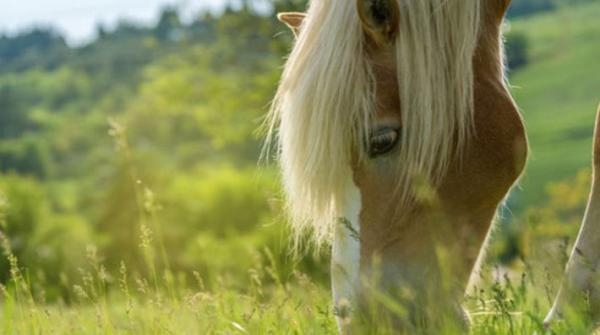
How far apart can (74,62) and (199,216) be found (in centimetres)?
10411

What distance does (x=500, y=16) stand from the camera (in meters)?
3.79

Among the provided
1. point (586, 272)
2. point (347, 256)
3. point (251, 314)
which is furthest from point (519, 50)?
point (347, 256)

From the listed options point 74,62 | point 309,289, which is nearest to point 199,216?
point 309,289

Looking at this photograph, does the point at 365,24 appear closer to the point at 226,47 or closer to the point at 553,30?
the point at 226,47

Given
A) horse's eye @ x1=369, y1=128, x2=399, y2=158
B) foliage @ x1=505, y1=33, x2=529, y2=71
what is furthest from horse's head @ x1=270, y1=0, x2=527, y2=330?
foliage @ x1=505, y1=33, x2=529, y2=71

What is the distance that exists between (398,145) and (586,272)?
0.81 m

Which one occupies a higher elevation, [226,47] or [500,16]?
[500,16]

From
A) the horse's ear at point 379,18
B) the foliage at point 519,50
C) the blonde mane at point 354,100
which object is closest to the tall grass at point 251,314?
the blonde mane at point 354,100

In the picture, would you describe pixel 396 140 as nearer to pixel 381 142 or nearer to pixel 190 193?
pixel 381 142

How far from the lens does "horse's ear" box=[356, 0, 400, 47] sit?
3393 millimetres

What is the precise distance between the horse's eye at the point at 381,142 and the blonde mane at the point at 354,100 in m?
0.03

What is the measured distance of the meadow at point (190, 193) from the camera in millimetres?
3928

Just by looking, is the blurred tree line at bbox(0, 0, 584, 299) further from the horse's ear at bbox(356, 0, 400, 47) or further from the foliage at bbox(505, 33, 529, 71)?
the foliage at bbox(505, 33, 529, 71)

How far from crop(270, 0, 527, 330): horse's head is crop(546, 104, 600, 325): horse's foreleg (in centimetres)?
33
